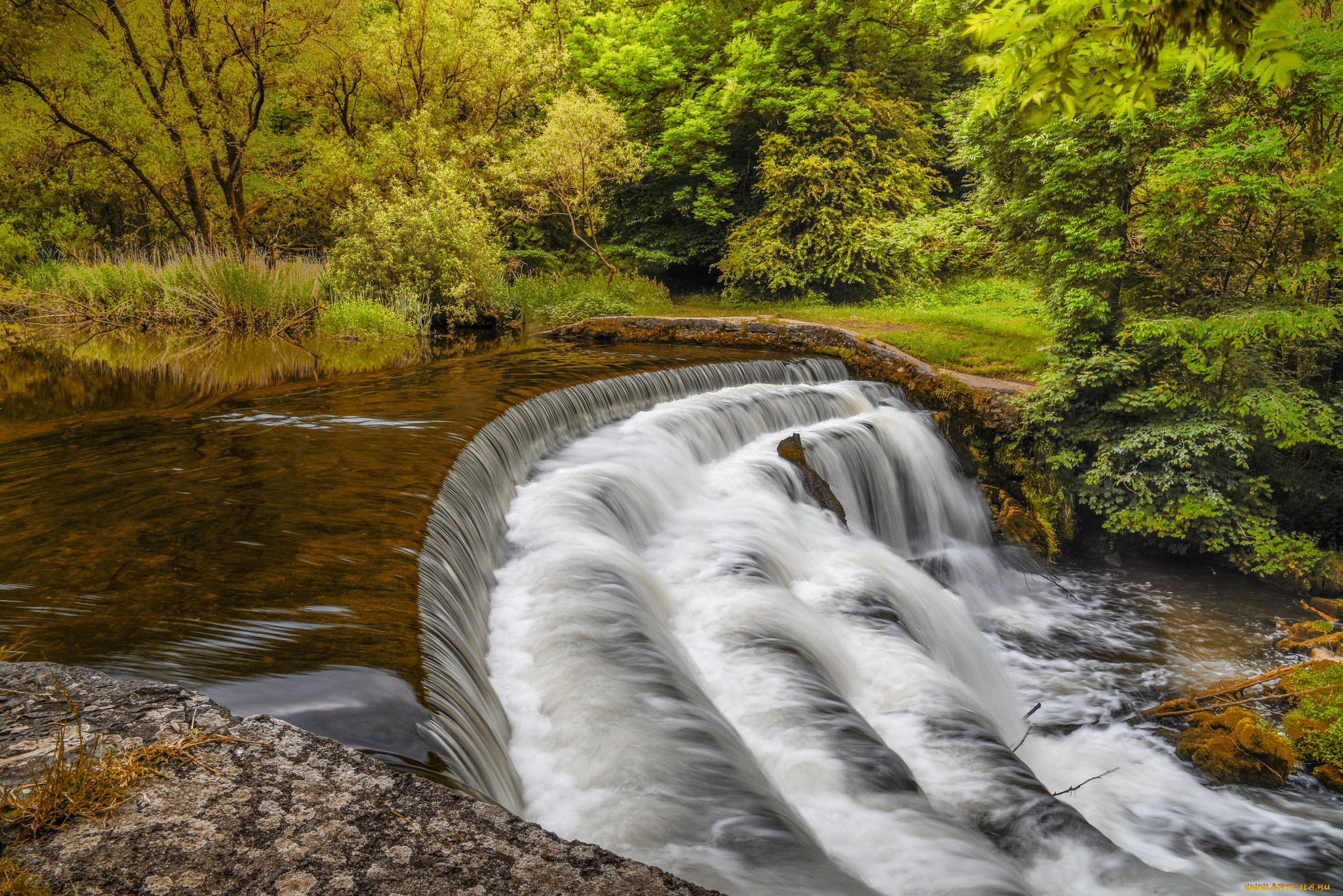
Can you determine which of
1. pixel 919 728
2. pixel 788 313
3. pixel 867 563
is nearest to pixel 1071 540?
pixel 867 563

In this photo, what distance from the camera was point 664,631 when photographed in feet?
14.4

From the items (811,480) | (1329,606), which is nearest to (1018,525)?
(1329,606)

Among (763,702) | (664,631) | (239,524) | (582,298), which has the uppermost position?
(582,298)

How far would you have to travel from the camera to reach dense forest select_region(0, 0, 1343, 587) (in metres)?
7.60

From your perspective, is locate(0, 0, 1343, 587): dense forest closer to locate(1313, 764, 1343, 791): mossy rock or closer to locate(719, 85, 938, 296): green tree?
locate(719, 85, 938, 296): green tree

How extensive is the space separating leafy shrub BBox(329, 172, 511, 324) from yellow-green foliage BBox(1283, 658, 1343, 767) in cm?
1398

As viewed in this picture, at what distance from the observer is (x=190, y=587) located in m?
3.17

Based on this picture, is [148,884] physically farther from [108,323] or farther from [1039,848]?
[108,323]

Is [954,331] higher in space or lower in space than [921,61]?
lower

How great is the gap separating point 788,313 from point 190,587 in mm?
16124

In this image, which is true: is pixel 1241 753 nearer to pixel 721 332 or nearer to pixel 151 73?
pixel 721 332

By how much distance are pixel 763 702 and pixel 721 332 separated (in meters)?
11.0

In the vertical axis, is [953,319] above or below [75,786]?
above

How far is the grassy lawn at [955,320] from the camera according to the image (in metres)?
12.4
